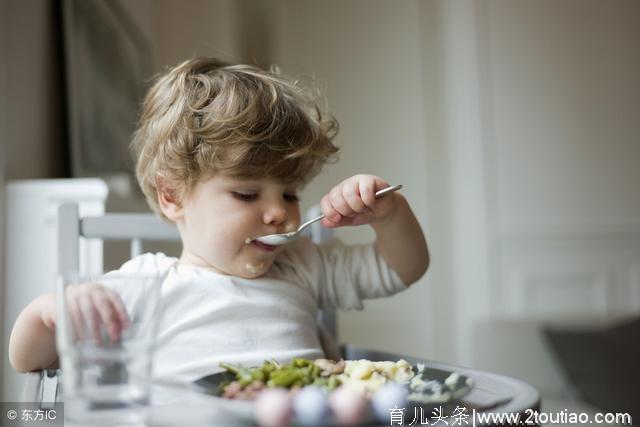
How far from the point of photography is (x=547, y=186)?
250 cm

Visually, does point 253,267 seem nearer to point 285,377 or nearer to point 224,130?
point 224,130

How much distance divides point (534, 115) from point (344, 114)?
2.44ft

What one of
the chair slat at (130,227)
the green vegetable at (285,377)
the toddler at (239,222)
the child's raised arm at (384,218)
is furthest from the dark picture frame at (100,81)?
the green vegetable at (285,377)

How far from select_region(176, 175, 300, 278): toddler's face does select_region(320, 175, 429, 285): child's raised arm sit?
0.21 feet

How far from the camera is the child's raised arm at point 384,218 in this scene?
2.48 feet

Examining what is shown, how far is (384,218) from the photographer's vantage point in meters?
0.87

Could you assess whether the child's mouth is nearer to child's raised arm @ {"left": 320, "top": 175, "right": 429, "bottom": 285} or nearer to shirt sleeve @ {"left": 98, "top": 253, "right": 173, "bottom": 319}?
child's raised arm @ {"left": 320, "top": 175, "right": 429, "bottom": 285}

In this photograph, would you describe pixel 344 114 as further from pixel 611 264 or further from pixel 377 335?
pixel 611 264

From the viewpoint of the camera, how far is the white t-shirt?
2.45ft

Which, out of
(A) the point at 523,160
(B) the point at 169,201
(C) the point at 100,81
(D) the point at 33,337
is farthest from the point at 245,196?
(A) the point at 523,160

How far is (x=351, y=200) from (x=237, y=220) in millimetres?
145

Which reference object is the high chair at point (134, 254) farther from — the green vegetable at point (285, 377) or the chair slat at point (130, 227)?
the green vegetable at point (285, 377)

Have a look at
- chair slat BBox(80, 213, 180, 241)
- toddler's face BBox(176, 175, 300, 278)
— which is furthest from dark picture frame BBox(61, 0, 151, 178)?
toddler's face BBox(176, 175, 300, 278)

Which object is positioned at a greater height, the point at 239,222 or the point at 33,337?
the point at 239,222
